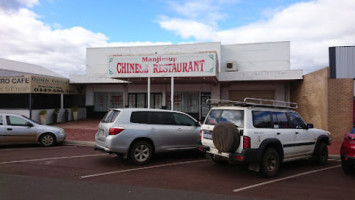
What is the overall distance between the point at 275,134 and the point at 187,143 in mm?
2933

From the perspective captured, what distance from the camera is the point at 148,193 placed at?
16.5ft

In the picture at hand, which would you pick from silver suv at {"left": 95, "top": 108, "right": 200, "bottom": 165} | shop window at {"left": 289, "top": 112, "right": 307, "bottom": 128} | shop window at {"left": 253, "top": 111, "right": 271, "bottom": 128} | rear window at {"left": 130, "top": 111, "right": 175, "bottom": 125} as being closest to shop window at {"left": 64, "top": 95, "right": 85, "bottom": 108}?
silver suv at {"left": 95, "top": 108, "right": 200, "bottom": 165}

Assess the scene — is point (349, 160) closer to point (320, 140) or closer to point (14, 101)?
point (320, 140)

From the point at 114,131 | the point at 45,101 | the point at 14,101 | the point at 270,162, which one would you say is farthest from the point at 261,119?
the point at 14,101

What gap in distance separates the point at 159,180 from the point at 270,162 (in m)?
2.80

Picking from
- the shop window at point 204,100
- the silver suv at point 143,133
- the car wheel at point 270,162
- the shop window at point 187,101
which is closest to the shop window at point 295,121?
the car wheel at point 270,162

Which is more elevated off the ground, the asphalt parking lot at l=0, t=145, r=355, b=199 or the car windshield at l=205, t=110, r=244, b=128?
the car windshield at l=205, t=110, r=244, b=128

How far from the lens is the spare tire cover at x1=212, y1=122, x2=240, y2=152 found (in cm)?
596

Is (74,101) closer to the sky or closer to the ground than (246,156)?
closer to the sky

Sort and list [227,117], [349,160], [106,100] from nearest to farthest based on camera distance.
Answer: [349,160]
[227,117]
[106,100]

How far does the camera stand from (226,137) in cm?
603

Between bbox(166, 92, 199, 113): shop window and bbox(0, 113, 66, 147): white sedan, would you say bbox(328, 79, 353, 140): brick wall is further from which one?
bbox(0, 113, 66, 147): white sedan

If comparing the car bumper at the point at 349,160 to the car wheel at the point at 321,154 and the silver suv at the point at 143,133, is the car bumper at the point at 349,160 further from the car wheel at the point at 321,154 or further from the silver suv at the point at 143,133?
the silver suv at the point at 143,133

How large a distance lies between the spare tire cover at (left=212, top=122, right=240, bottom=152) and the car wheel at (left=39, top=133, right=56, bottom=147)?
7618mm
